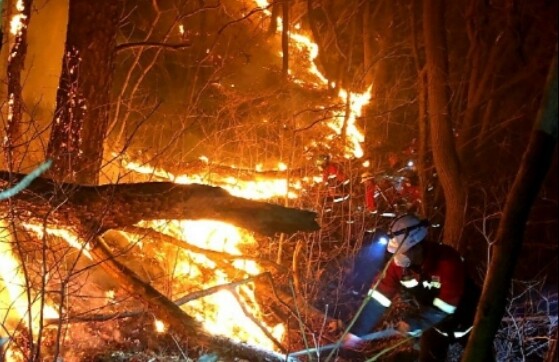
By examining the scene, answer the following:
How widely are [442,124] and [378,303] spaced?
3.25m

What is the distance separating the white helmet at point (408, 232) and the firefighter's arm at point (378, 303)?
0.24 meters

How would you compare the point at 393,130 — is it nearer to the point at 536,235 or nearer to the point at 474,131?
the point at 474,131

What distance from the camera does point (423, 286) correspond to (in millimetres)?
4441

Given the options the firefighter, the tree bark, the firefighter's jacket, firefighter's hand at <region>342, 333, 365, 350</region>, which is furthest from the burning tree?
the firefighter's jacket

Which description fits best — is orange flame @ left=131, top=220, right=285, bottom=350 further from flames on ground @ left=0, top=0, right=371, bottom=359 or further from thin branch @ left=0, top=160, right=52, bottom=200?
thin branch @ left=0, top=160, right=52, bottom=200

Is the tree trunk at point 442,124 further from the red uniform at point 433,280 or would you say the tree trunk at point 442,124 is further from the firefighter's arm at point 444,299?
the firefighter's arm at point 444,299

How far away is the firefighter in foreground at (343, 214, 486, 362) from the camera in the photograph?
4.25m

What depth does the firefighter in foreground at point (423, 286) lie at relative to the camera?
4.25 meters

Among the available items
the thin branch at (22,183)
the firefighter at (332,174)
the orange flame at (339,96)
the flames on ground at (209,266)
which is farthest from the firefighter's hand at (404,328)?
the orange flame at (339,96)

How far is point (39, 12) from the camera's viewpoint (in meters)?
7.44

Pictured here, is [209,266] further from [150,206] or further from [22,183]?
[22,183]

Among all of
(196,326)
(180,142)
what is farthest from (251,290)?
(180,142)

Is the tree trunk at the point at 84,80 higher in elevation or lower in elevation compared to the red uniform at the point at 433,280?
higher

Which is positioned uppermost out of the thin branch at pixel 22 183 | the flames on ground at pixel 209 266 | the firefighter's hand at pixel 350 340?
the thin branch at pixel 22 183
